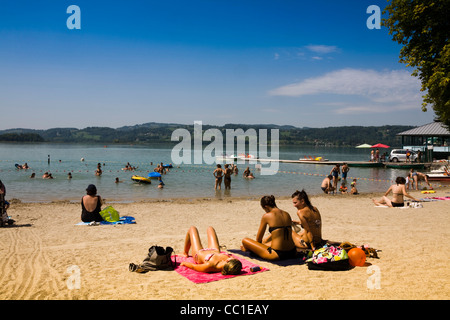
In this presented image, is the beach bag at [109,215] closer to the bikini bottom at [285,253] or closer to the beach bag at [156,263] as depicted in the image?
the beach bag at [156,263]

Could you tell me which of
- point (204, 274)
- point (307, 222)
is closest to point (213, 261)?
point (204, 274)

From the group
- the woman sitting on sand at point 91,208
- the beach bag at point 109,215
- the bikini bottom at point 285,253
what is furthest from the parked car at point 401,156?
the bikini bottom at point 285,253

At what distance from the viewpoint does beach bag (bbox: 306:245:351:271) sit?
5.68 m

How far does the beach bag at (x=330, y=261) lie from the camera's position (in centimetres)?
568

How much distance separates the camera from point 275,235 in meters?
6.18

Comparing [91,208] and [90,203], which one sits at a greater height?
[90,203]

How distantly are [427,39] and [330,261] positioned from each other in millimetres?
10289

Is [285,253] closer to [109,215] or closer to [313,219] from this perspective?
[313,219]

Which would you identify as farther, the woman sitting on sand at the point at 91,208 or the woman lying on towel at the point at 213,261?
the woman sitting on sand at the point at 91,208

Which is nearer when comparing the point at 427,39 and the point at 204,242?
the point at 204,242

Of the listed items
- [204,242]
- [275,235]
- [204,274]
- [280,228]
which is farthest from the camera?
[204,242]

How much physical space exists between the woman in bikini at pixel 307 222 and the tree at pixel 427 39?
734cm

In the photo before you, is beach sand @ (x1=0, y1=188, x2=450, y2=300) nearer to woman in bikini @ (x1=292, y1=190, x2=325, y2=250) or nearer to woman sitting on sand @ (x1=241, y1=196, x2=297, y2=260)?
woman sitting on sand @ (x1=241, y1=196, x2=297, y2=260)
